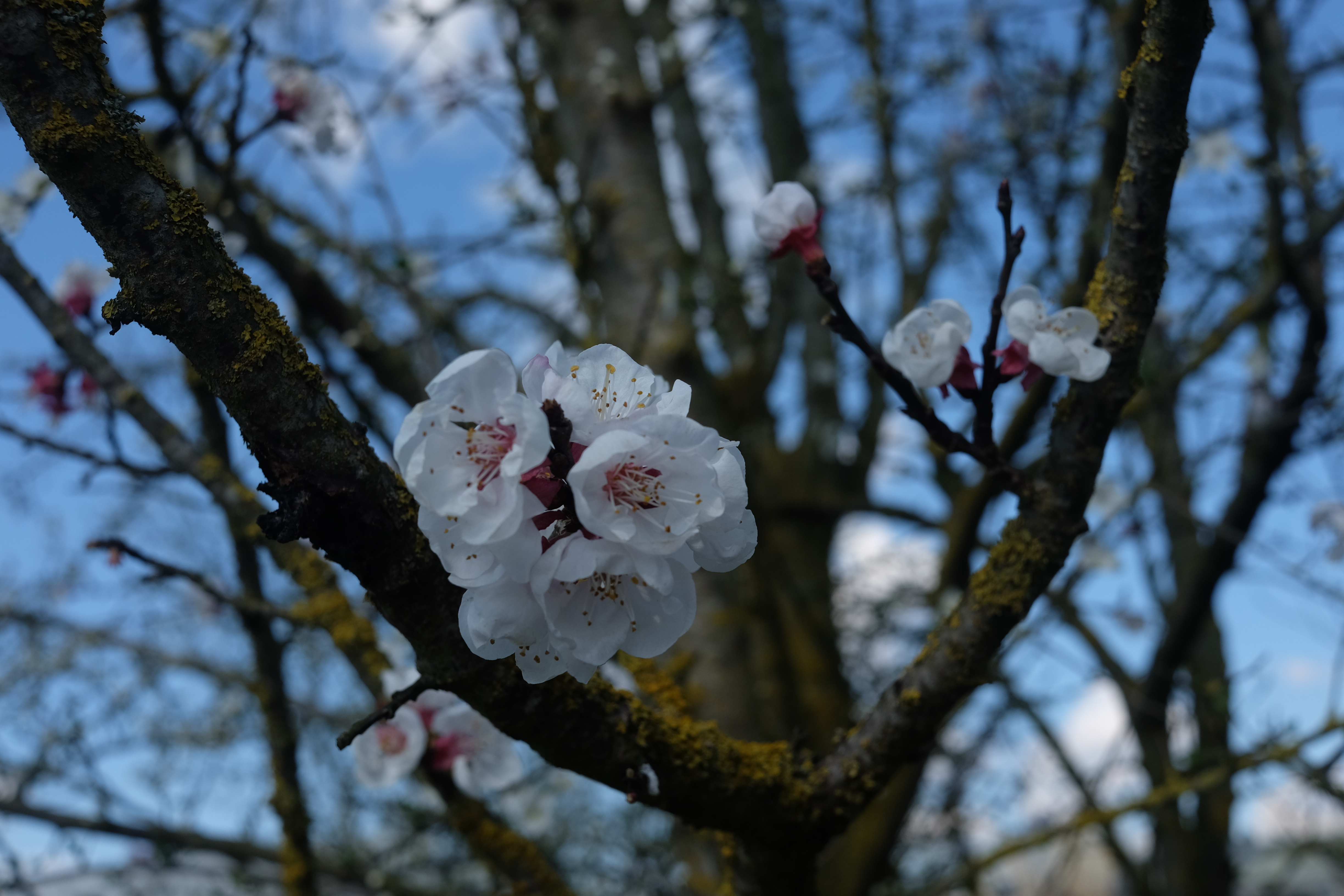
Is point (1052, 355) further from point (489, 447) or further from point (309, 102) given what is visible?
point (309, 102)

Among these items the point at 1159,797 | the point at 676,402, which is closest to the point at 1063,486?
the point at 676,402

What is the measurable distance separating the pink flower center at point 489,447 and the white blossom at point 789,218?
2.11ft

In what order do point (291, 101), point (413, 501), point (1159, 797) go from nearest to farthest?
point (413, 501) → point (1159, 797) → point (291, 101)

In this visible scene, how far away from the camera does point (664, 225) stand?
3344 mm

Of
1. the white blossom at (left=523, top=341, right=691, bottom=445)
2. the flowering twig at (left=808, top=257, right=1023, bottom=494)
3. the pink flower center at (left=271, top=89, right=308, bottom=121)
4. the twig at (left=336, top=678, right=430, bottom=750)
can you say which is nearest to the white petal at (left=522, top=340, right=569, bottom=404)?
the white blossom at (left=523, top=341, right=691, bottom=445)

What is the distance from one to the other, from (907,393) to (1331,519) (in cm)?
239

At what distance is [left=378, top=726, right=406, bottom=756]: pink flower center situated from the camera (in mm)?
1688

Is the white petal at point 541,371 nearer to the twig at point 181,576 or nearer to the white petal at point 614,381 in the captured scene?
the white petal at point 614,381

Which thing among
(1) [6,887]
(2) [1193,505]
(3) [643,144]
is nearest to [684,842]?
(1) [6,887]

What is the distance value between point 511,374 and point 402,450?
13 centimetres

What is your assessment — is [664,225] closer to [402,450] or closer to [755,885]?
[755,885]

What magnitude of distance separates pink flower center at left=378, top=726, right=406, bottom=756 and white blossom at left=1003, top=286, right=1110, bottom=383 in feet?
4.04

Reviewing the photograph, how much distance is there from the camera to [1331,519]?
2963 millimetres

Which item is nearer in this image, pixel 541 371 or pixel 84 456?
pixel 541 371
